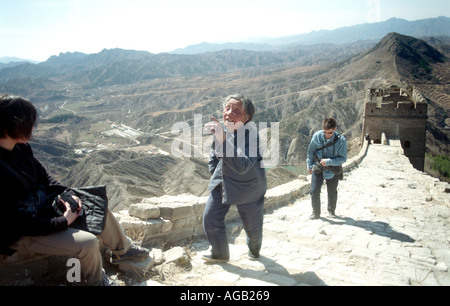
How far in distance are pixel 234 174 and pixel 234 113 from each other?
57 cm

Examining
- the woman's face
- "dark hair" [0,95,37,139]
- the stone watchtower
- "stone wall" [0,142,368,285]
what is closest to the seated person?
"dark hair" [0,95,37,139]

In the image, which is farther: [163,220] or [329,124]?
[329,124]

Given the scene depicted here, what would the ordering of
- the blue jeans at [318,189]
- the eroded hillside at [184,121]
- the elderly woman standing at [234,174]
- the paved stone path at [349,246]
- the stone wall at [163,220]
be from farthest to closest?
the eroded hillside at [184,121] < the blue jeans at [318,189] < the stone wall at [163,220] < the paved stone path at [349,246] < the elderly woman standing at [234,174]

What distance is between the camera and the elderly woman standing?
2.86 metres

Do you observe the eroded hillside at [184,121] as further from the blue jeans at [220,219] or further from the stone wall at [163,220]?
the blue jeans at [220,219]

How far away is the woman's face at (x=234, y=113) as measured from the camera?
3080 mm

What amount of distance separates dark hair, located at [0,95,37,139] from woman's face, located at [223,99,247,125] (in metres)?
1.60

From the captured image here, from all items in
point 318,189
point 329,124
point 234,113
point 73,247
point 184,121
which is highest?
point 234,113

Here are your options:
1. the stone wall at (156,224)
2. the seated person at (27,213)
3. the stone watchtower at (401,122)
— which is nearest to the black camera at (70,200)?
the seated person at (27,213)

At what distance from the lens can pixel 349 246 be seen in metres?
4.39

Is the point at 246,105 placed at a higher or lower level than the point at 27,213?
higher

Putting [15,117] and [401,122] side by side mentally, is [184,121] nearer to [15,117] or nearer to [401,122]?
[401,122]

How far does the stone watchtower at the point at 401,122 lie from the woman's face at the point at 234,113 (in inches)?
665

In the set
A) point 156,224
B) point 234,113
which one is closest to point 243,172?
point 234,113
